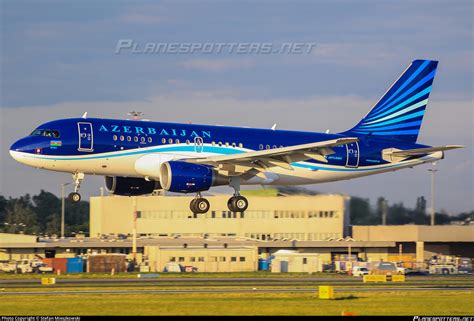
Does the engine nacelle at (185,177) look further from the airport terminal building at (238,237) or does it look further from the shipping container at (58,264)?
the airport terminal building at (238,237)

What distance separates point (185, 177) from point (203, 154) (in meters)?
2.54

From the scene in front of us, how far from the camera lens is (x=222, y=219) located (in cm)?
11400

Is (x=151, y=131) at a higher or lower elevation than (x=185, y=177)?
higher

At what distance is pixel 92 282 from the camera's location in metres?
65.2

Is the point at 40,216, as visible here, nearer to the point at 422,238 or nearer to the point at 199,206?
the point at 422,238

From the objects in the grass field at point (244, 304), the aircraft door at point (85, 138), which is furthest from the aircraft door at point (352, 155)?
the aircraft door at point (85, 138)

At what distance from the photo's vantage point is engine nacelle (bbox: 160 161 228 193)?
56.8m

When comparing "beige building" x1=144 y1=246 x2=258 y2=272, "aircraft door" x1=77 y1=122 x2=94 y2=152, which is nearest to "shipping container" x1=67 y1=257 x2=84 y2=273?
"beige building" x1=144 y1=246 x2=258 y2=272

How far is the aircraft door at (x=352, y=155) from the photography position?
208 feet

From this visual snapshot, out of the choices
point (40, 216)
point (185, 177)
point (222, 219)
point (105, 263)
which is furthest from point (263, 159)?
point (40, 216)

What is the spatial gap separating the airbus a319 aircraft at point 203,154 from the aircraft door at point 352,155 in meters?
0.02

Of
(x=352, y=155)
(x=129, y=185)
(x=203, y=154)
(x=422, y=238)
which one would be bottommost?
(x=422, y=238)

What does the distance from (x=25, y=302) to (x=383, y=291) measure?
778 inches

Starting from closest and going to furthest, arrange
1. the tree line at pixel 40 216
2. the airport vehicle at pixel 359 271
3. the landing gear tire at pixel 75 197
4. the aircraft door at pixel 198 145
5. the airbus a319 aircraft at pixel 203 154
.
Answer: the airbus a319 aircraft at pixel 203 154, the landing gear tire at pixel 75 197, the aircraft door at pixel 198 145, the airport vehicle at pixel 359 271, the tree line at pixel 40 216
